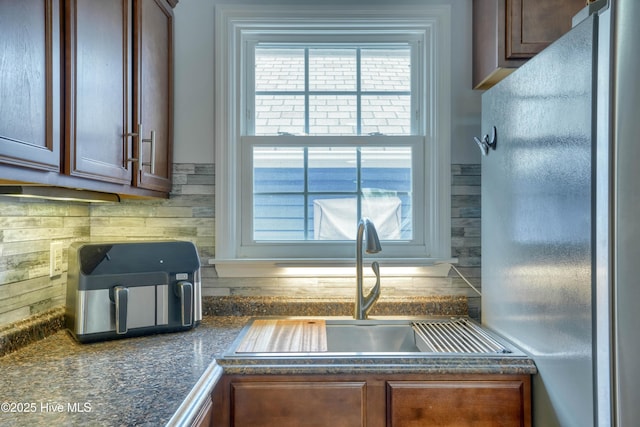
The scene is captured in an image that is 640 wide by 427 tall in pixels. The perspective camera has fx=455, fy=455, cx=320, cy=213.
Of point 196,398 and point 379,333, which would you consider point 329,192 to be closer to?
point 379,333

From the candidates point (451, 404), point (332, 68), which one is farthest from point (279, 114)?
point (451, 404)

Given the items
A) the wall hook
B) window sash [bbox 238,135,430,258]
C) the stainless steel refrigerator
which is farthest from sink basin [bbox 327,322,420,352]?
the wall hook

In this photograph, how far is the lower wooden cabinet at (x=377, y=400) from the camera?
52.7 inches

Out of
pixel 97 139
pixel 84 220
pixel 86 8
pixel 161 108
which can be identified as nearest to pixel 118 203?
pixel 84 220

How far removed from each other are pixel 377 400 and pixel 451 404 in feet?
0.72

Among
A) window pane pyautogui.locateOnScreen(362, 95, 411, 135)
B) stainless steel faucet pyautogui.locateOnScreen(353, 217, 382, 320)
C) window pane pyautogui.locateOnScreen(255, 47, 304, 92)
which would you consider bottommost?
stainless steel faucet pyautogui.locateOnScreen(353, 217, 382, 320)

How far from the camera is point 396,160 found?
200 cm

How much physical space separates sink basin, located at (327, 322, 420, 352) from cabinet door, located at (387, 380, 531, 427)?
425mm

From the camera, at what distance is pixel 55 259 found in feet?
5.48

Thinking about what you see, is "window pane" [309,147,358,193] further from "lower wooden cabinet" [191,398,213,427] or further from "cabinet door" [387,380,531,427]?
"lower wooden cabinet" [191,398,213,427]

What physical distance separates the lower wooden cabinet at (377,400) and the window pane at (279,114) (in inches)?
42.5

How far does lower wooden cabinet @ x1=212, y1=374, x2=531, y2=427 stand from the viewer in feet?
4.39

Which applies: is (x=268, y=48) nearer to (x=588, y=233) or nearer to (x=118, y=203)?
(x=118, y=203)

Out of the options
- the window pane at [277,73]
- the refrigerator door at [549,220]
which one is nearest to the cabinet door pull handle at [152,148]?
the window pane at [277,73]
